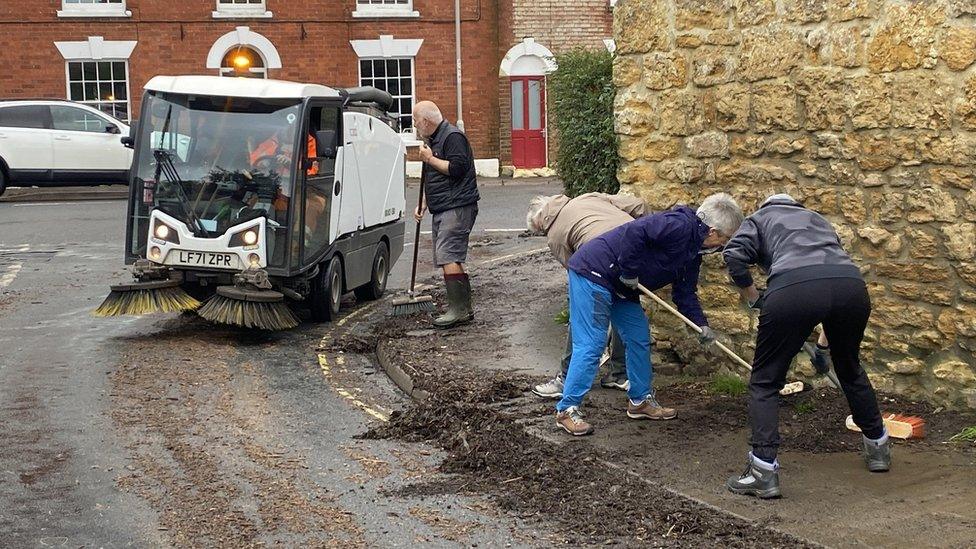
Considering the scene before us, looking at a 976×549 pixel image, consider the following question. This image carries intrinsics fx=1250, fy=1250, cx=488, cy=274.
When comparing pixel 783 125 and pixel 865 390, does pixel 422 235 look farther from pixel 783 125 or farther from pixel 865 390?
pixel 865 390

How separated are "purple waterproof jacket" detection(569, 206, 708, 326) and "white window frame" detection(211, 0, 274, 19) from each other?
22159 mm

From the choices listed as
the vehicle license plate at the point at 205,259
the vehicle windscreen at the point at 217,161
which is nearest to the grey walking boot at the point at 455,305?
the vehicle windscreen at the point at 217,161

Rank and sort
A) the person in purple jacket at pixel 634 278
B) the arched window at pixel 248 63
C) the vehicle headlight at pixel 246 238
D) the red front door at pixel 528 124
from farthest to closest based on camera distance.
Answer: the red front door at pixel 528 124, the arched window at pixel 248 63, the vehicle headlight at pixel 246 238, the person in purple jacket at pixel 634 278

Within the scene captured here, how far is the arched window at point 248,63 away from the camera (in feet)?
92.4

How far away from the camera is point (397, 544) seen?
231 inches

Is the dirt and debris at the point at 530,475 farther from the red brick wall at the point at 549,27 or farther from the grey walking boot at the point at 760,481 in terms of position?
the red brick wall at the point at 549,27

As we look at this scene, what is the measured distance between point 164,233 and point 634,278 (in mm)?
5478

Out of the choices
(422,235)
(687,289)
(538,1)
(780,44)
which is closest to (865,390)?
(687,289)

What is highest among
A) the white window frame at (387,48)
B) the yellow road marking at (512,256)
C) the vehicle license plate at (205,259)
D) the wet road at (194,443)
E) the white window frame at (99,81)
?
the white window frame at (387,48)

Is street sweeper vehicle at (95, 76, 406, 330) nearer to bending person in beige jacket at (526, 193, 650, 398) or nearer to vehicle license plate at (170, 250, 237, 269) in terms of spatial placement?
vehicle license plate at (170, 250, 237, 269)

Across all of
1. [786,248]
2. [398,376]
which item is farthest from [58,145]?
[786,248]

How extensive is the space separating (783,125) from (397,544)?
3.77 meters

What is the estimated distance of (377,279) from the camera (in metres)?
13.6

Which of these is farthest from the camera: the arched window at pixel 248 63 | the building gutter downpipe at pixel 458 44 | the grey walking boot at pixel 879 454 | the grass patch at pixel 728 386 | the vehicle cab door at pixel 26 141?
the building gutter downpipe at pixel 458 44
